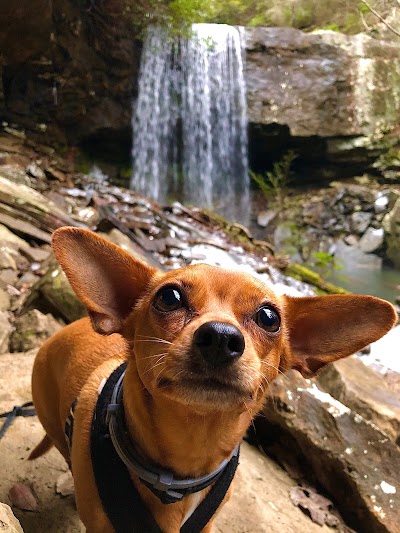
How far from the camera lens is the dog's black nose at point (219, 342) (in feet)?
3.59

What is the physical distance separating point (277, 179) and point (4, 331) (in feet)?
38.7

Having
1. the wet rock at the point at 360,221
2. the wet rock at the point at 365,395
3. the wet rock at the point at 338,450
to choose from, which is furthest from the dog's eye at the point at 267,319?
the wet rock at the point at 360,221

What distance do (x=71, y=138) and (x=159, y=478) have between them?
12070 mm

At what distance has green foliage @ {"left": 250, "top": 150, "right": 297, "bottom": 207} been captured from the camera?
44.8 ft

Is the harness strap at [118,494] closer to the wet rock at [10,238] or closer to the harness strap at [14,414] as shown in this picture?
the harness strap at [14,414]

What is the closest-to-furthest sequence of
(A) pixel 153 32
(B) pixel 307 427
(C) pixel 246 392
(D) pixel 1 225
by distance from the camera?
1. (C) pixel 246 392
2. (B) pixel 307 427
3. (D) pixel 1 225
4. (A) pixel 153 32

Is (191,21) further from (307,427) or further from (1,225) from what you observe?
(307,427)

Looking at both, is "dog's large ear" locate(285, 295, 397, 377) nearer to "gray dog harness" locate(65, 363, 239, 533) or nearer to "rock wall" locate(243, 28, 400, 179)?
"gray dog harness" locate(65, 363, 239, 533)

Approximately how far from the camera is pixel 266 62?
511 inches

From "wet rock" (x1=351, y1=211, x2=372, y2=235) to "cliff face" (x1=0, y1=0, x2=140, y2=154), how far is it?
293 inches

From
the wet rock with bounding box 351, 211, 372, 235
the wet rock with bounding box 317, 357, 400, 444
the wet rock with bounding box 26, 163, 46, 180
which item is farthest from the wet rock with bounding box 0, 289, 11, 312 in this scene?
the wet rock with bounding box 351, 211, 372, 235

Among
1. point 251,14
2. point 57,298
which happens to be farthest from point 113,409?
point 251,14

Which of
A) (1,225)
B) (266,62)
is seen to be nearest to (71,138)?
(266,62)

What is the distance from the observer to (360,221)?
1327cm
